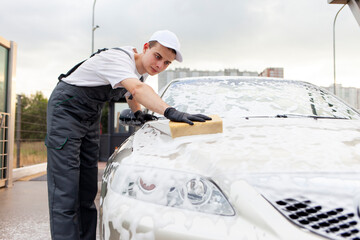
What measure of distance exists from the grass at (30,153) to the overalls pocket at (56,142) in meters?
7.03

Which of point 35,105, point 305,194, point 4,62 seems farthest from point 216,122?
point 35,105

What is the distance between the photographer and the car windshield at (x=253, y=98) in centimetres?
243

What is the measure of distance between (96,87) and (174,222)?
136 centimetres

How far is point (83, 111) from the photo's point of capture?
238 cm

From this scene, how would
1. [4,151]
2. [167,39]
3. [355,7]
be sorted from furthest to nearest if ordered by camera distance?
1. [355,7]
2. [4,151]
3. [167,39]

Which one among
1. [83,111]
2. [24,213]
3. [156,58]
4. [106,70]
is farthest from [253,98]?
[24,213]

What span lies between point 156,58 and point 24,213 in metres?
3.01

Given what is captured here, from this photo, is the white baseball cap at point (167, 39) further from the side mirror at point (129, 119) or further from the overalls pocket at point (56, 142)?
the overalls pocket at point (56, 142)

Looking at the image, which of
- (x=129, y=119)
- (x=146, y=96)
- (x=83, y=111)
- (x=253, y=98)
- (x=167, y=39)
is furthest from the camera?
(x=129, y=119)

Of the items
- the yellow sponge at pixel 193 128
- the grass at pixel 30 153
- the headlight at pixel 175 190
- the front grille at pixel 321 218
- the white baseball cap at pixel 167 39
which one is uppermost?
the white baseball cap at pixel 167 39

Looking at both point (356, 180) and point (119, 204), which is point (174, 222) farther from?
point (356, 180)

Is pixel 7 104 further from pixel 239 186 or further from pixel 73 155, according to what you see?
pixel 239 186

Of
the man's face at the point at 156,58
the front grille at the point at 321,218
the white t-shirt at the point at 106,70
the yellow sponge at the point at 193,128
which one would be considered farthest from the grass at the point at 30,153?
the front grille at the point at 321,218

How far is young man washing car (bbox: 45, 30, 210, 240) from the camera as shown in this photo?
85.5 inches
